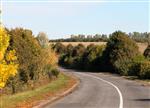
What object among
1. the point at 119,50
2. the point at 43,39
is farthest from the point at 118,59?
the point at 43,39

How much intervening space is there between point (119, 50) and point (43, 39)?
1204 centimetres

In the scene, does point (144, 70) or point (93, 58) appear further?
point (93, 58)

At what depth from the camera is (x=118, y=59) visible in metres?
74.1

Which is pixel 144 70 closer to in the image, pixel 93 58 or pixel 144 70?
pixel 144 70

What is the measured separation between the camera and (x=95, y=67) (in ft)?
284

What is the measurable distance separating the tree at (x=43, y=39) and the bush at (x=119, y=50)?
10161 mm

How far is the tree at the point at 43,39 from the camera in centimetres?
6700

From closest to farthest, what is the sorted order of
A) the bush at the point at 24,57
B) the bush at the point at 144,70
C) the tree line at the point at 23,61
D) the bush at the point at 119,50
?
the tree line at the point at 23,61
the bush at the point at 24,57
the bush at the point at 144,70
the bush at the point at 119,50

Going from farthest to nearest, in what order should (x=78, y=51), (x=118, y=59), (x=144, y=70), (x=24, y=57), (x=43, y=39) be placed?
(x=78, y=51) → (x=118, y=59) → (x=43, y=39) → (x=144, y=70) → (x=24, y=57)

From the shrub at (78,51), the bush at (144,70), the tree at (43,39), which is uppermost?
the tree at (43,39)

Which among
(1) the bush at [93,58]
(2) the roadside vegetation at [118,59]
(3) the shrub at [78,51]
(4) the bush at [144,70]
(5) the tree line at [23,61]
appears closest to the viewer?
(5) the tree line at [23,61]

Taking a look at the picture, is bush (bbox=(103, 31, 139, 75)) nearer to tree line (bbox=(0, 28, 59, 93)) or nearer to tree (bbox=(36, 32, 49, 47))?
tree (bbox=(36, 32, 49, 47))

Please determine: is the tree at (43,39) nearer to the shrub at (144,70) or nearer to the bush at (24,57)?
the shrub at (144,70)

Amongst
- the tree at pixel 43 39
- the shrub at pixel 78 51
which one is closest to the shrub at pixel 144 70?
the tree at pixel 43 39
